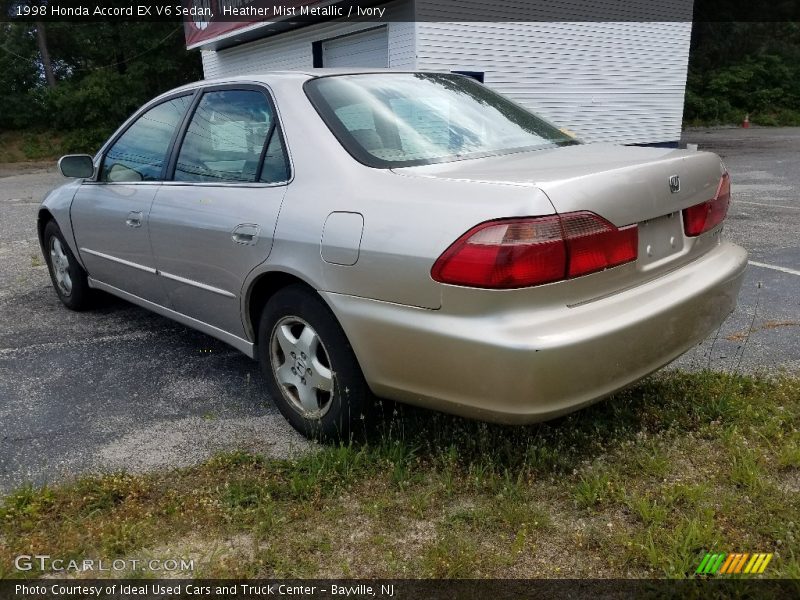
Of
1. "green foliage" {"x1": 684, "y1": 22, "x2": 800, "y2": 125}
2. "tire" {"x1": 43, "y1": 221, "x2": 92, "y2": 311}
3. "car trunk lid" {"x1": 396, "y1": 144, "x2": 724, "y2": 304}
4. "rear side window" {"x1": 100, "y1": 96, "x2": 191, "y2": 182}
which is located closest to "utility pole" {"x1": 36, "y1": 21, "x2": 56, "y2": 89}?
"tire" {"x1": 43, "y1": 221, "x2": 92, "y2": 311}

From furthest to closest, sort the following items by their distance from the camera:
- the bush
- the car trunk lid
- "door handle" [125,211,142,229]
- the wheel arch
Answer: the bush
"door handle" [125,211,142,229]
the wheel arch
the car trunk lid

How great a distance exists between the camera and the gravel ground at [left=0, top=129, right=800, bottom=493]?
313 cm

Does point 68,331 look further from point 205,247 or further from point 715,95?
point 715,95

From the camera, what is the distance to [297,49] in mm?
17078

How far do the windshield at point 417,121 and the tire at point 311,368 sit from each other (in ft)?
2.19

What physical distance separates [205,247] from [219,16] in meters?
18.1

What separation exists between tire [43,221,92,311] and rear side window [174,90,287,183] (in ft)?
5.74

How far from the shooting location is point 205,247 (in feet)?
11.0

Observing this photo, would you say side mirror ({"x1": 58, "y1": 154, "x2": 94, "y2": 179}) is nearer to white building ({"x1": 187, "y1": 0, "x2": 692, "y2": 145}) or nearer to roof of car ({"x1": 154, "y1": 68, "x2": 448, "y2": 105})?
roof of car ({"x1": 154, "y1": 68, "x2": 448, "y2": 105})

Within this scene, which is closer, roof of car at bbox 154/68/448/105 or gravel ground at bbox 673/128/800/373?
roof of car at bbox 154/68/448/105

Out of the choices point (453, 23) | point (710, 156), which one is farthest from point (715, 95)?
point (710, 156)

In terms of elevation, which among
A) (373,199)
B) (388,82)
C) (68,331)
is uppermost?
(388,82)

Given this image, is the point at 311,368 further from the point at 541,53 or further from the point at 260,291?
→ the point at 541,53

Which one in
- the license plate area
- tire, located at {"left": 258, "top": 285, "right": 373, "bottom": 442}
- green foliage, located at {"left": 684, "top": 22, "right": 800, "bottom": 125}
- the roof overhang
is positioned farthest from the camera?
green foliage, located at {"left": 684, "top": 22, "right": 800, "bottom": 125}
